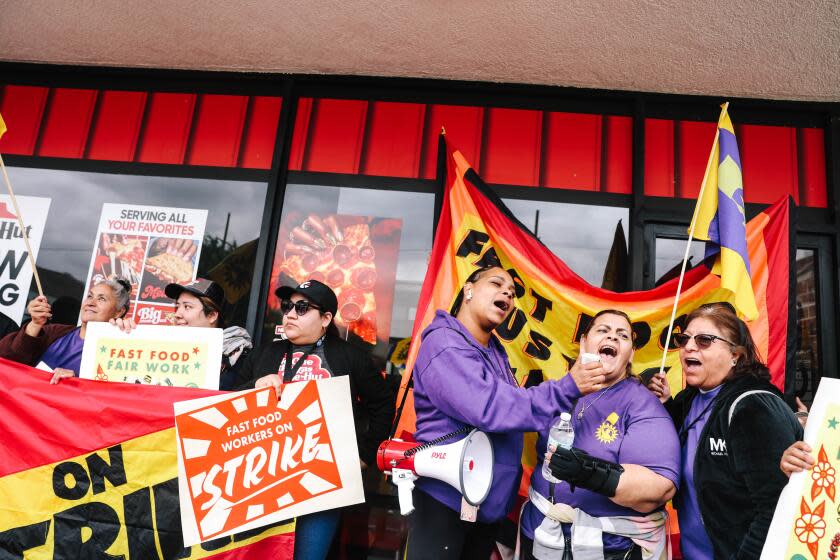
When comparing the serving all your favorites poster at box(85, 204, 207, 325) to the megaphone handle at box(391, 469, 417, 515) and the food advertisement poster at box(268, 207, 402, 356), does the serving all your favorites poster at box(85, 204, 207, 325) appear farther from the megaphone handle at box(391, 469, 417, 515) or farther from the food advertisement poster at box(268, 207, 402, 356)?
the megaphone handle at box(391, 469, 417, 515)

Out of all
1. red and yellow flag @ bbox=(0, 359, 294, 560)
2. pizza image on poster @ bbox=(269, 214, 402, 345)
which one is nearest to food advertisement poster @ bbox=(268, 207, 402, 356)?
pizza image on poster @ bbox=(269, 214, 402, 345)

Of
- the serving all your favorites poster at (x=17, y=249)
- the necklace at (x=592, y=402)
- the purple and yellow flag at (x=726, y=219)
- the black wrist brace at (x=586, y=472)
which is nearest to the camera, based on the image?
the black wrist brace at (x=586, y=472)

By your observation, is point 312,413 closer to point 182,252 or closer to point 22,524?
point 22,524

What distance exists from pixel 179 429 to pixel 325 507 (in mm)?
828

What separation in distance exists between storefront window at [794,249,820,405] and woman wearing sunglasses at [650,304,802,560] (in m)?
1.95

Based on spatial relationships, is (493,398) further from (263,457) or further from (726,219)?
(726,219)

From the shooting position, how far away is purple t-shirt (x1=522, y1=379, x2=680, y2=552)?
2.32 metres

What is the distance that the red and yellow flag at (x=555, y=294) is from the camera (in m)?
3.54

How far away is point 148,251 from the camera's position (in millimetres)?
4426

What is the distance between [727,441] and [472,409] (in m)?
0.97

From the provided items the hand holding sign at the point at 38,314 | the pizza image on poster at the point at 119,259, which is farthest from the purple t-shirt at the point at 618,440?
the pizza image on poster at the point at 119,259

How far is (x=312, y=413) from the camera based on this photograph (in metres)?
3.05

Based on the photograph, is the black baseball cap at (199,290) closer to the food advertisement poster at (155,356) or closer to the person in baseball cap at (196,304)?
the person in baseball cap at (196,304)

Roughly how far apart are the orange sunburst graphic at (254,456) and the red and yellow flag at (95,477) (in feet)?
0.46
